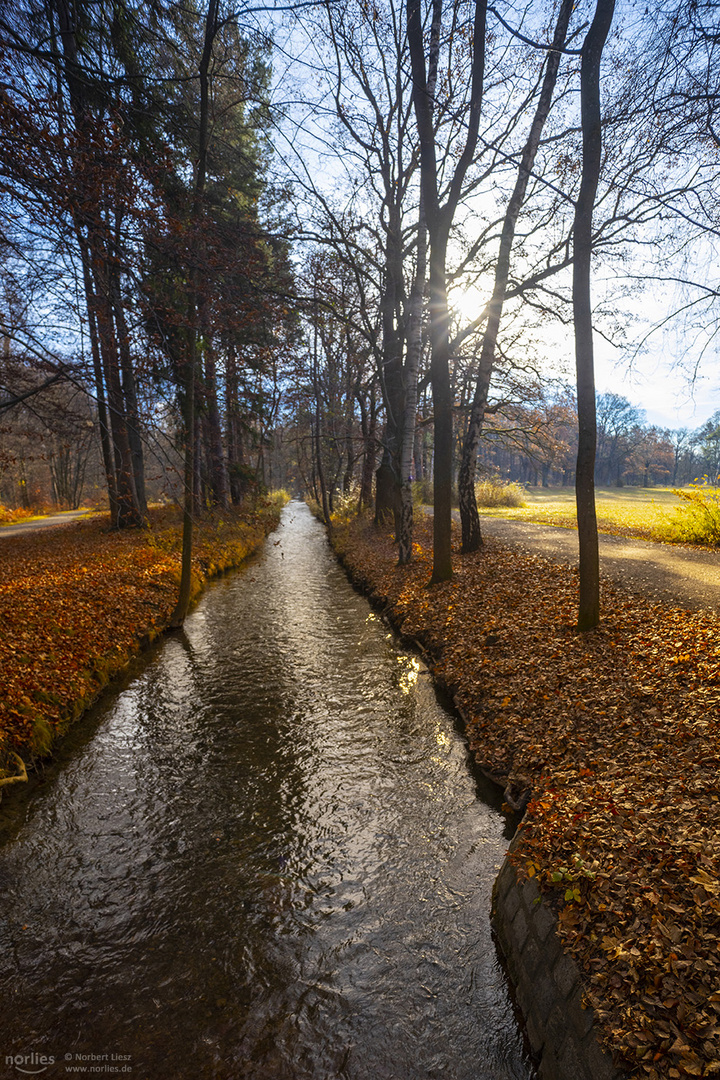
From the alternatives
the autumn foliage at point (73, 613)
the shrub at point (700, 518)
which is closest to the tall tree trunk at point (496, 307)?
the shrub at point (700, 518)

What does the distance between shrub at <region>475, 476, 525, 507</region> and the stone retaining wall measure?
1109 inches

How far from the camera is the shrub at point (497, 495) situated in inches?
1207

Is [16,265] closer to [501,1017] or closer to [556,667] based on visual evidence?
[556,667]

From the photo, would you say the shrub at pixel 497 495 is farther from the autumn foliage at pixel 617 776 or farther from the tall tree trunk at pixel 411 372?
the autumn foliage at pixel 617 776

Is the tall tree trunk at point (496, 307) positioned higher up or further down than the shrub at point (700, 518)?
higher up

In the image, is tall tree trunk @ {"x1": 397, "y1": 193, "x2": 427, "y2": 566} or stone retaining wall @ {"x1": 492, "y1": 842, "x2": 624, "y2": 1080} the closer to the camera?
stone retaining wall @ {"x1": 492, "y1": 842, "x2": 624, "y2": 1080}

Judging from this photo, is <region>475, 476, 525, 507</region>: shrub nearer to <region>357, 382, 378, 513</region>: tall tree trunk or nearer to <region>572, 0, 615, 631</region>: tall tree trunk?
<region>357, 382, 378, 513</region>: tall tree trunk

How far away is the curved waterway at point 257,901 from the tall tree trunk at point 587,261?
3575 mm

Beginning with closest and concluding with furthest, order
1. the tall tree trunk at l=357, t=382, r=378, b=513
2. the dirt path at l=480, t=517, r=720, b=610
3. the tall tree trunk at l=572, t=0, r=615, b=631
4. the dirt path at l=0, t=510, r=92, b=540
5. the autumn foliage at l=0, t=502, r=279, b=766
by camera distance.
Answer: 1. the tall tree trunk at l=572, t=0, r=615, b=631
2. the autumn foliage at l=0, t=502, r=279, b=766
3. the dirt path at l=480, t=517, r=720, b=610
4. the dirt path at l=0, t=510, r=92, b=540
5. the tall tree trunk at l=357, t=382, r=378, b=513

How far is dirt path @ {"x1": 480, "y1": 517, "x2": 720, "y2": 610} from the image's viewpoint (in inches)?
320

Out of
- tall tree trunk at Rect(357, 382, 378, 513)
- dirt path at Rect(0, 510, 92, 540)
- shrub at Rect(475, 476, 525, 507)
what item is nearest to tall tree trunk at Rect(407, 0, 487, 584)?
tall tree trunk at Rect(357, 382, 378, 513)

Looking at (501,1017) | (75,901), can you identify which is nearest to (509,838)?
(501,1017)

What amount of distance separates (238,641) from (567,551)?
8.89 m

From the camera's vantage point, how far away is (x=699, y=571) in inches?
384
